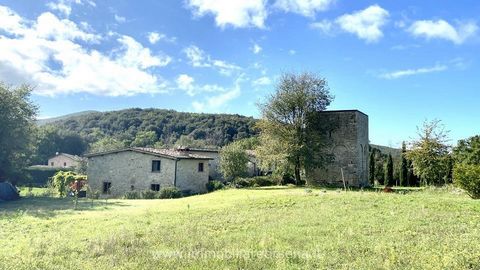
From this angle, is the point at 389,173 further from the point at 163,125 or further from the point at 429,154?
the point at 163,125

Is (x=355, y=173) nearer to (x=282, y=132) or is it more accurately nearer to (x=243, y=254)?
(x=282, y=132)

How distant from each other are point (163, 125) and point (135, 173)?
80654 millimetres

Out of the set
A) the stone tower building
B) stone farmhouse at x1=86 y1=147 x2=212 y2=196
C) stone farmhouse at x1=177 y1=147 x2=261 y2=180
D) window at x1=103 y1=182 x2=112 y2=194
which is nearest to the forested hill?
stone farmhouse at x1=177 y1=147 x2=261 y2=180

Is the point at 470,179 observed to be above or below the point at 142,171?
below

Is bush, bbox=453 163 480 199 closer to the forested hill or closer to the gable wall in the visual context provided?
the gable wall

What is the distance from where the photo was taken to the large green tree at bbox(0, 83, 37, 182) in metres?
32.2

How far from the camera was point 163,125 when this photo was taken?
4628 inches

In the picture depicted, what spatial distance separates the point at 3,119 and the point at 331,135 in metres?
29.2

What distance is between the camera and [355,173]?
130 ft

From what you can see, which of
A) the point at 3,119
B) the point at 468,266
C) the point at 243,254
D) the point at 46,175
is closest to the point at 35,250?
the point at 243,254

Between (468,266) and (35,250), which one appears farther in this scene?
(35,250)

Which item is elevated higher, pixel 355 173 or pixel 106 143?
pixel 106 143

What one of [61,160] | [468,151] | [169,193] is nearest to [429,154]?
[468,151]

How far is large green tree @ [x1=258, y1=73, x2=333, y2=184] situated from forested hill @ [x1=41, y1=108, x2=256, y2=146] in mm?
59159
